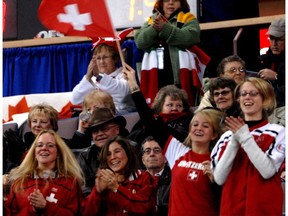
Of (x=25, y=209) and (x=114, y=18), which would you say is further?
(x=114, y=18)

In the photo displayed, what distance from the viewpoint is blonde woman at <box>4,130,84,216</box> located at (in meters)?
8.20

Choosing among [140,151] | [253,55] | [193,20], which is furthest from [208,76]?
[140,151]

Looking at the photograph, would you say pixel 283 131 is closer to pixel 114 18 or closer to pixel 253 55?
pixel 253 55

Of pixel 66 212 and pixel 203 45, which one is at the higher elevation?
pixel 203 45

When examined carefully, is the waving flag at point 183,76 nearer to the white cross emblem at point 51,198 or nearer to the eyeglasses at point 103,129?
the eyeglasses at point 103,129

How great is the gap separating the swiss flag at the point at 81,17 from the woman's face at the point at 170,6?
60.4 inches

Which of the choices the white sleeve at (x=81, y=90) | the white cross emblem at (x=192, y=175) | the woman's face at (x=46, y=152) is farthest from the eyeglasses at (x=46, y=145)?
the white sleeve at (x=81, y=90)

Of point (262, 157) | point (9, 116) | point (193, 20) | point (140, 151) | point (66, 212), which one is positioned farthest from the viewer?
point (9, 116)

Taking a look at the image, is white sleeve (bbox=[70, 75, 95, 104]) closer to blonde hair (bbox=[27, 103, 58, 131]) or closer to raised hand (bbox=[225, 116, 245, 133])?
blonde hair (bbox=[27, 103, 58, 131])

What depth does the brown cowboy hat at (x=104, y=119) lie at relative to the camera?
9289mm

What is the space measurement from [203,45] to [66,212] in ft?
14.2

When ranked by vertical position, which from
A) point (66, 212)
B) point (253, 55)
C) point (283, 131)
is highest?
point (253, 55)

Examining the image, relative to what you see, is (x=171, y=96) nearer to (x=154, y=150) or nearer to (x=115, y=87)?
(x=154, y=150)

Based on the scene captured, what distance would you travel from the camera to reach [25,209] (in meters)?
8.24
